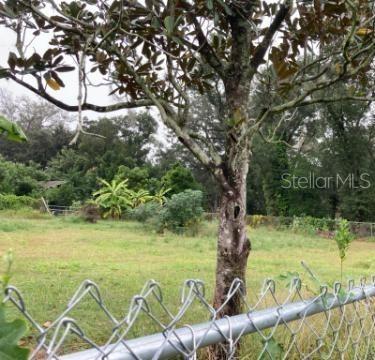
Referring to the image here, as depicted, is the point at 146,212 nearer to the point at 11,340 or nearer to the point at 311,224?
the point at 311,224

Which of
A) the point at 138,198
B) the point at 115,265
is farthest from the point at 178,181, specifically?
the point at 115,265

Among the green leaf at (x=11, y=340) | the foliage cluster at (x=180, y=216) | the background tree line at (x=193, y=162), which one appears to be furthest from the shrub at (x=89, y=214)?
the green leaf at (x=11, y=340)

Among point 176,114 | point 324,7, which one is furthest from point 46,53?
point 324,7

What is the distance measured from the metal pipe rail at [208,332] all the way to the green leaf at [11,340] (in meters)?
0.29

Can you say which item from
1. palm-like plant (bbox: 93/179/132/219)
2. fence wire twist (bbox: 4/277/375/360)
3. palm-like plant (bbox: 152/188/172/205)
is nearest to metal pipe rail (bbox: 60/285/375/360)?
fence wire twist (bbox: 4/277/375/360)

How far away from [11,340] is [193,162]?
2623cm

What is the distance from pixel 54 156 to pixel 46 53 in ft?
90.5

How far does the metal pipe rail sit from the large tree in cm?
83

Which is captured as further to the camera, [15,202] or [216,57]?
[15,202]

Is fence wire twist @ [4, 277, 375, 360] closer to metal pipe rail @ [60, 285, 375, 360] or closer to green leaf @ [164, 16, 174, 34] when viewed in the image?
metal pipe rail @ [60, 285, 375, 360]

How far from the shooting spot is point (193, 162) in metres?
26.5

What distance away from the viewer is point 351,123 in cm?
1759

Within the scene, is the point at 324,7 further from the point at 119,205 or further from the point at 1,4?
the point at 119,205

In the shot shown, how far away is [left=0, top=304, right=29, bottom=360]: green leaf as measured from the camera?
0.32 metres
